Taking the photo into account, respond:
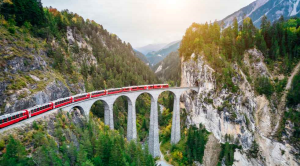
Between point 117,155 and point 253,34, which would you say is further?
point 253,34

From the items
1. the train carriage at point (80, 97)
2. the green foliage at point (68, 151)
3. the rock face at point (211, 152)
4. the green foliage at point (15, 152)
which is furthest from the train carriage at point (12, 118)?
the rock face at point (211, 152)

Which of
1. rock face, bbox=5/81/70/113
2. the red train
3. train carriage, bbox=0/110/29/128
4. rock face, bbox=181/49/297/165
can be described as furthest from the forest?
train carriage, bbox=0/110/29/128

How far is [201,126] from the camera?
41.4 metres

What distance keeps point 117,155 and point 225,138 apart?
1159 inches

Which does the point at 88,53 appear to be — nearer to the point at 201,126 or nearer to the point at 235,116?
the point at 201,126

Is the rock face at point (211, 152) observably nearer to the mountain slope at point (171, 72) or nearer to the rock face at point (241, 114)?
the rock face at point (241, 114)

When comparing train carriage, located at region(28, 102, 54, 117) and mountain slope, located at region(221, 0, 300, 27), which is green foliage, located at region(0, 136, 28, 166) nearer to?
train carriage, located at region(28, 102, 54, 117)

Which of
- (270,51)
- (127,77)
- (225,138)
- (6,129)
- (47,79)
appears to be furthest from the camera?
(127,77)

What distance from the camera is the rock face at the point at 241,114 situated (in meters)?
34.3

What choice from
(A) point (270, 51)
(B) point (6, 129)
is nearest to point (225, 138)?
(A) point (270, 51)

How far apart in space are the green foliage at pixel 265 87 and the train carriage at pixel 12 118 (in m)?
45.6

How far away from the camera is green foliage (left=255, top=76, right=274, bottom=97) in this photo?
36188mm

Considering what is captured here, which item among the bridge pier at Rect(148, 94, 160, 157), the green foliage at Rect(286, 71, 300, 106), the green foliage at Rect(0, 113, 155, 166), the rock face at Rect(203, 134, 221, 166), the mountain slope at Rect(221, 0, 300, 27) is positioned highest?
the mountain slope at Rect(221, 0, 300, 27)

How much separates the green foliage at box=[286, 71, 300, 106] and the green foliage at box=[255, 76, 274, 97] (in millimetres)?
3312
